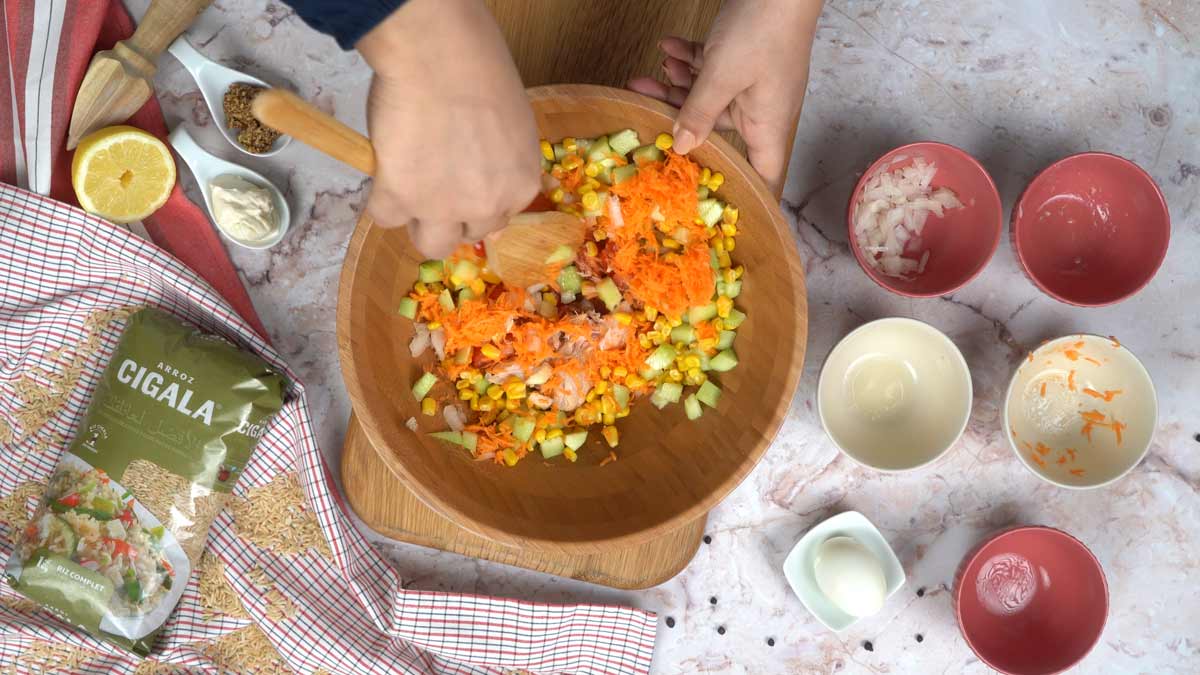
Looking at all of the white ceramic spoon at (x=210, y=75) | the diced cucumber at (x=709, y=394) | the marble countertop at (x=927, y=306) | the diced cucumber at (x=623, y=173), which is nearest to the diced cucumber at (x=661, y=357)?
the diced cucumber at (x=709, y=394)

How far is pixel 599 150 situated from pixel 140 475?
140cm

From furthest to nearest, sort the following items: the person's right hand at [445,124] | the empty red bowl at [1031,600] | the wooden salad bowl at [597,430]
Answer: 1. the empty red bowl at [1031,600]
2. the wooden salad bowl at [597,430]
3. the person's right hand at [445,124]

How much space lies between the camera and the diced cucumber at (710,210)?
2045 millimetres

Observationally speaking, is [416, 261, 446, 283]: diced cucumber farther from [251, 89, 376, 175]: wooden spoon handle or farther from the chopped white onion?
the chopped white onion

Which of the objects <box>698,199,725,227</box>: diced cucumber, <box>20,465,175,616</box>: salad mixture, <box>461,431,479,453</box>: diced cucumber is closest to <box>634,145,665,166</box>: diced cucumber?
<box>698,199,725,227</box>: diced cucumber

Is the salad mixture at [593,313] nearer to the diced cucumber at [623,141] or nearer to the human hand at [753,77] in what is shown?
the diced cucumber at [623,141]

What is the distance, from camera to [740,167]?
6.48 ft

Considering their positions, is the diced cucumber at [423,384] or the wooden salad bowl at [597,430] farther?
the diced cucumber at [423,384]

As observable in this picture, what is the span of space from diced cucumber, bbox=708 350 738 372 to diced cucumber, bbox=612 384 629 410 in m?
0.21

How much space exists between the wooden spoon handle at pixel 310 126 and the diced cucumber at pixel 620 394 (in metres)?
0.85

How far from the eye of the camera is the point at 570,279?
209 cm

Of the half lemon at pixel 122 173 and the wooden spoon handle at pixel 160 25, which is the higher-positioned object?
the wooden spoon handle at pixel 160 25

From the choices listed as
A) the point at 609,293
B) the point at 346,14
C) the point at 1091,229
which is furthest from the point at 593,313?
the point at 1091,229

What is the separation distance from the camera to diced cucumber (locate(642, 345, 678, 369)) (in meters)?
2.08
